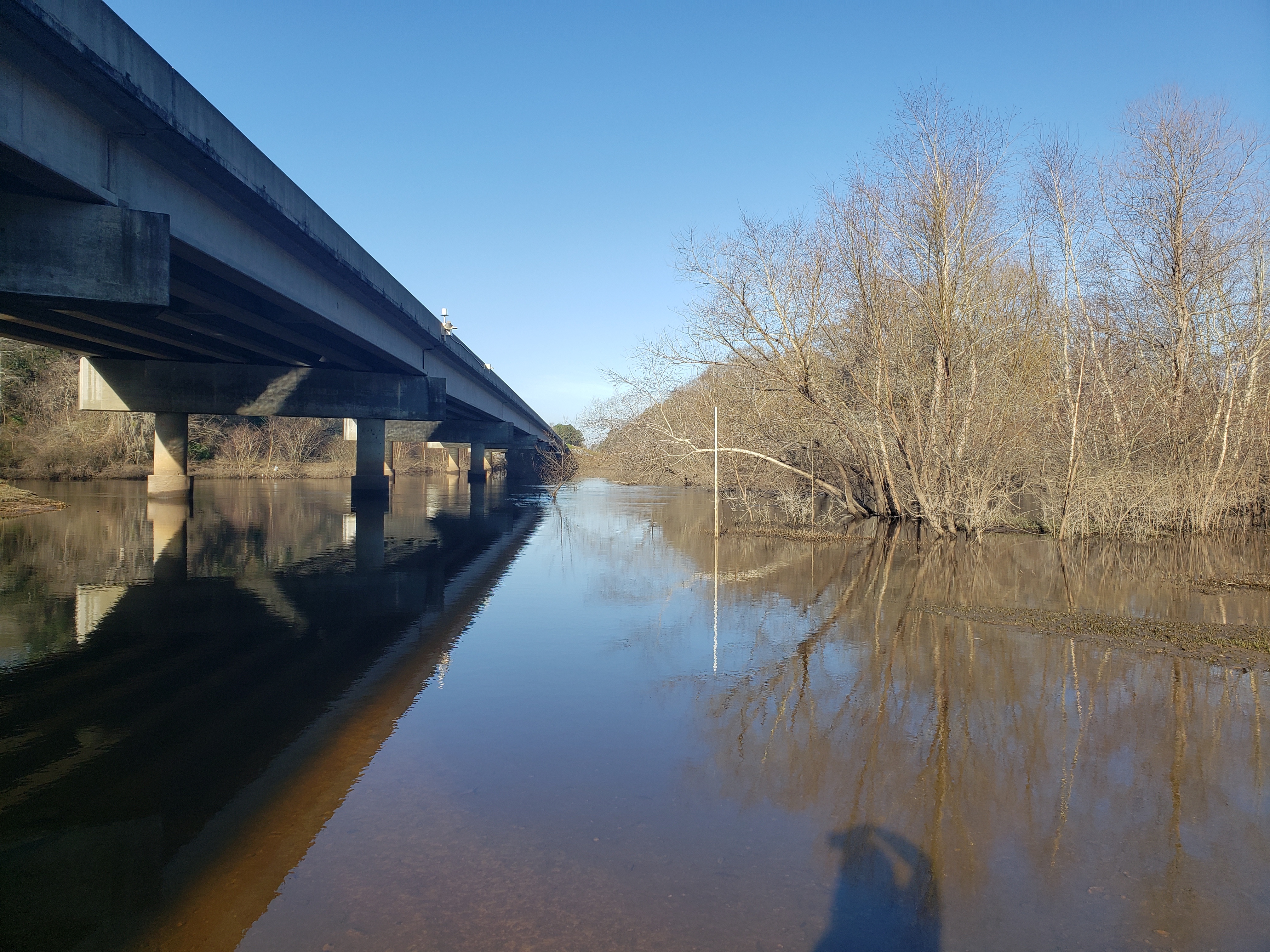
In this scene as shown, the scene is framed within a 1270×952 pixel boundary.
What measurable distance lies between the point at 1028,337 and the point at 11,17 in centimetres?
1998

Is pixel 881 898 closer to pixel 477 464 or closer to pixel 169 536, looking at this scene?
pixel 169 536

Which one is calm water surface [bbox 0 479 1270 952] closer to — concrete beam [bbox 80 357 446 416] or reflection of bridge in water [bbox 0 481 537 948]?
reflection of bridge in water [bbox 0 481 537 948]

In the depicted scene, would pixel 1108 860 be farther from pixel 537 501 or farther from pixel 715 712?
pixel 537 501

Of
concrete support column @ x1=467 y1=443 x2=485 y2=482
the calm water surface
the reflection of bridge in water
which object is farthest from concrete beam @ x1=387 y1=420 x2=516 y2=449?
the calm water surface

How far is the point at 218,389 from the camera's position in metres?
28.7

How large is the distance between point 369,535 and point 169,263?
30.5 feet

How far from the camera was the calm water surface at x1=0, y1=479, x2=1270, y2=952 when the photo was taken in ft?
12.3

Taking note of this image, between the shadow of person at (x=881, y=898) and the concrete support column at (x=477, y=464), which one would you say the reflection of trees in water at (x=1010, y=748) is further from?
the concrete support column at (x=477, y=464)

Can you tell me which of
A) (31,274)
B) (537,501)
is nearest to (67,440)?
(537,501)

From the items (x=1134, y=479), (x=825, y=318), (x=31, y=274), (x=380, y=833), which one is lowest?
(x=380, y=833)

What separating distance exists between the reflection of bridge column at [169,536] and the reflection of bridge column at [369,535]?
291 cm

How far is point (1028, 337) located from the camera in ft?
66.8

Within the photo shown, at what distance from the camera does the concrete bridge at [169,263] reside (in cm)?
958

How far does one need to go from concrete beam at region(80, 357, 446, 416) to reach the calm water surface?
17.8 m
